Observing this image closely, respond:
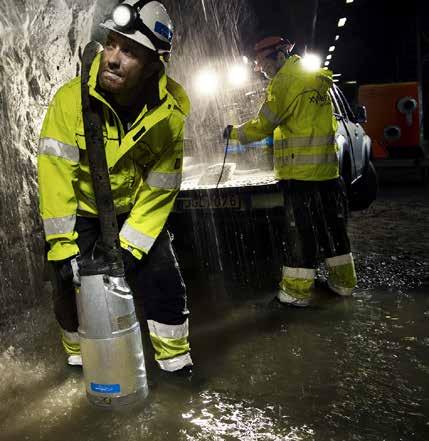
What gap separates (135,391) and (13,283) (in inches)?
76.2

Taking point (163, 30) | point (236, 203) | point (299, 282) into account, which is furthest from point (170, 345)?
point (236, 203)

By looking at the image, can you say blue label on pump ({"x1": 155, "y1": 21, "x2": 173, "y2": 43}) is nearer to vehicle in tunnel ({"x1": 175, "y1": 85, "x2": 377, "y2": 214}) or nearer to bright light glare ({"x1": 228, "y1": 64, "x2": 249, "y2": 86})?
vehicle in tunnel ({"x1": 175, "y1": 85, "x2": 377, "y2": 214})

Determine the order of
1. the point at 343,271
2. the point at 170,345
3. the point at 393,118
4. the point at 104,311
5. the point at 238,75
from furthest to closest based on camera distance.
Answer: the point at 393,118 < the point at 238,75 < the point at 343,271 < the point at 170,345 < the point at 104,311

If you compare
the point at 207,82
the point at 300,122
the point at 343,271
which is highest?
the point at 207,82

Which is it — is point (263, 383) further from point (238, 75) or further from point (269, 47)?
point (238, 75)

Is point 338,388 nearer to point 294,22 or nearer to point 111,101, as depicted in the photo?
point 111,101

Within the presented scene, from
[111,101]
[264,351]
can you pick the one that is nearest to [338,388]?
[264,351]

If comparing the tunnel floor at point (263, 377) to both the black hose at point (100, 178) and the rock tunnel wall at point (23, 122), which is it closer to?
the rock tunnel wall at point (23, 122)

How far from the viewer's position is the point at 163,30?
7.84 ft

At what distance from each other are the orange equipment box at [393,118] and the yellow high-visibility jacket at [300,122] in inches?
387

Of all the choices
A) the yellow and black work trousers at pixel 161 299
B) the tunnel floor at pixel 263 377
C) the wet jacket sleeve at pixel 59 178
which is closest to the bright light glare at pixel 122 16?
the wet jacket sleeve at pixel 59 178

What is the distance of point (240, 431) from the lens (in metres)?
2.12

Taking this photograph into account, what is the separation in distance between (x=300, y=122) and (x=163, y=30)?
1.59 metres

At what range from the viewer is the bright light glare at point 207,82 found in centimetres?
758
